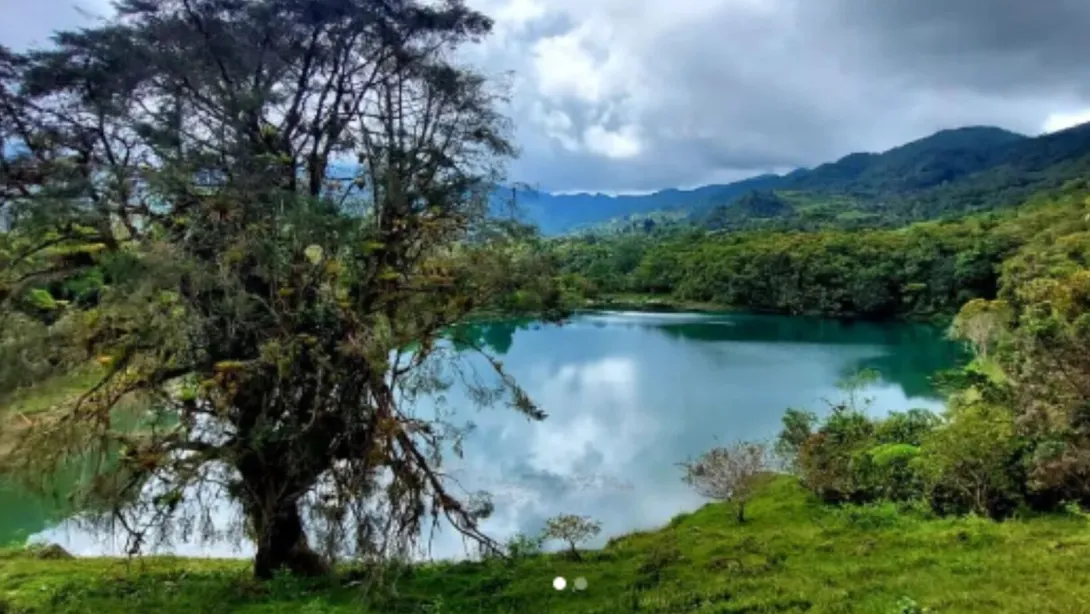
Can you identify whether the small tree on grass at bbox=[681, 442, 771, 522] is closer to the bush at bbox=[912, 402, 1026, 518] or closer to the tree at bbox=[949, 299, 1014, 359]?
the bush at bbox=[912, 402, 1026, 518]

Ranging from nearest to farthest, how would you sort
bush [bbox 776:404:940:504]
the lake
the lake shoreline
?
bush [bbox 776:404:940:504] → the lake → the lake shoreline

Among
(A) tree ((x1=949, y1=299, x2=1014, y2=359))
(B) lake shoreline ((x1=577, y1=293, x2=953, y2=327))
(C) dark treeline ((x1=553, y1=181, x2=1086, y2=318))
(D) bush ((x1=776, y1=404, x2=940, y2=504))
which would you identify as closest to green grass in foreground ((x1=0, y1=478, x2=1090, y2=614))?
(D) bush ((x1=776, y1=404, x2=940, y2=504))

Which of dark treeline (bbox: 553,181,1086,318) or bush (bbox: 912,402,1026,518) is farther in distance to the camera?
dark treeline (bbox: 553,181,1086,318)

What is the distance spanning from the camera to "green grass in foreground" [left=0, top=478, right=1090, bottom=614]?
8.71 meters

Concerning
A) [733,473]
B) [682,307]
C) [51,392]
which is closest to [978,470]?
[733,473]

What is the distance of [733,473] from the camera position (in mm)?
17844

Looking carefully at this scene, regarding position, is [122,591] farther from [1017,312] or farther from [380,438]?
[1017,312]

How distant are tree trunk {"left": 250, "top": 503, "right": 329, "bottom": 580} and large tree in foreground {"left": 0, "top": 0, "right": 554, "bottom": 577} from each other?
0.37m

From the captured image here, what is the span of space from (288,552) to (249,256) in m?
5.14

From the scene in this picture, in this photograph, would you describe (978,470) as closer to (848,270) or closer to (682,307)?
(848,270)

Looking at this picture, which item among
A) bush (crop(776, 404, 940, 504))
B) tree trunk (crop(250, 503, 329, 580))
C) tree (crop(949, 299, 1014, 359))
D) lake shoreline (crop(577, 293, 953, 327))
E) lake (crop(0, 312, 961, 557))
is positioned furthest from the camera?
lake shoreline (crop(577, 293, 953, 327))

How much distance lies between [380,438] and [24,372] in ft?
14.0

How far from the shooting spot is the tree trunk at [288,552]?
12.0 meters

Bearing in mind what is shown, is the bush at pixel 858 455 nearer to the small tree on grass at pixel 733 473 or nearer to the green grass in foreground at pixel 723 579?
the small tree on grass at pixel 733 473
